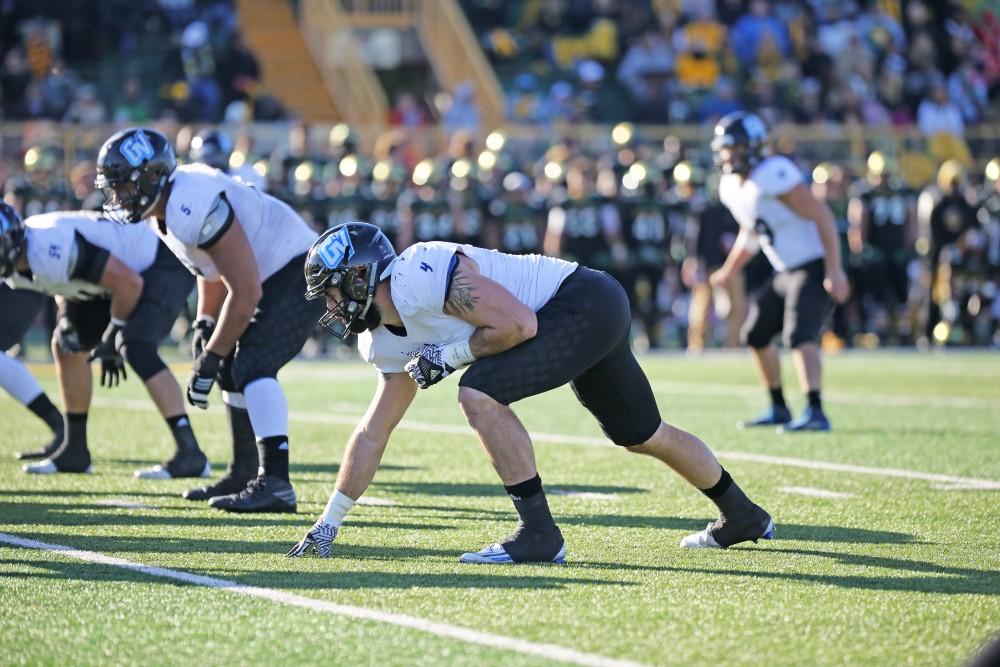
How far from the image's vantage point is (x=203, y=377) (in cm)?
655

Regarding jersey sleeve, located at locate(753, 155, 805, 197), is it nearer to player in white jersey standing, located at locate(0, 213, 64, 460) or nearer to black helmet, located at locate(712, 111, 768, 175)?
black helmet, located at locate(712, 111, 768, 175)

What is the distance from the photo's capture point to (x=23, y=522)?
21.4 ft

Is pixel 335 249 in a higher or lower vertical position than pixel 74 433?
higher

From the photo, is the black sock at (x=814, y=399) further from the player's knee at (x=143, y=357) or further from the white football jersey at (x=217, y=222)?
the player's knee at (x=143, y=357)

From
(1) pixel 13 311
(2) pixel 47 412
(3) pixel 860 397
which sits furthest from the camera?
(3) pixel 860 397

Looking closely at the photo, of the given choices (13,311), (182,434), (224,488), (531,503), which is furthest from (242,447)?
(531,503)

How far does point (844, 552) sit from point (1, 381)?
15.1 ft

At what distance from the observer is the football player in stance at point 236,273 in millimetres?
6570

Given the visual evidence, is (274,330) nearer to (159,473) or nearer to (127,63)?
(159,473)

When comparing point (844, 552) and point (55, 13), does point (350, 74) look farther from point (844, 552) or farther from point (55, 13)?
point (844, 552)

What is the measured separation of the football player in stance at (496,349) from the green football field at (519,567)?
0.23 metres

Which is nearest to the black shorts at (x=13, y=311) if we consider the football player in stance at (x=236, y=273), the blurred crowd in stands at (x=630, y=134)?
the football player in stance at (x=236, y=273)

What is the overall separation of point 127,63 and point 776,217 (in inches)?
584

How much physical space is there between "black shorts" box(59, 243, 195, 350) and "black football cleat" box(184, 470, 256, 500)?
3.32 ft
